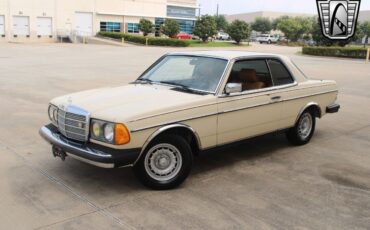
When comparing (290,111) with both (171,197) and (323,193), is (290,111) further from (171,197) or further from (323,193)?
(171,197)

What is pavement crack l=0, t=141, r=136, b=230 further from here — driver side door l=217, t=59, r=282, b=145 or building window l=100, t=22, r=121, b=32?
building window l=100, t=22, r=121, b=32

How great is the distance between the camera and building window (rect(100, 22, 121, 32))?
62000mm

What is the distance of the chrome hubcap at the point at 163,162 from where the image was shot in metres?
4.78

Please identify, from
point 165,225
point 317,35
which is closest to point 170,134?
point 165,225

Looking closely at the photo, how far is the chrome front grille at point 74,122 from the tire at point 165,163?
0.70m

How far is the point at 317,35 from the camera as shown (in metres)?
45.7

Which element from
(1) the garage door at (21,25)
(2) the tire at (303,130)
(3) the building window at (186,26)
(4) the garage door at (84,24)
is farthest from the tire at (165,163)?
(3) the building window at (186,26)

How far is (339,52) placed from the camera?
113 ft

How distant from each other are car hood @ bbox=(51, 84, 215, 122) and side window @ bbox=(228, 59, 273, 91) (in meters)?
0.71

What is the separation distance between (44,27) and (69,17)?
404cm

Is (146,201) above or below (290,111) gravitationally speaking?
below

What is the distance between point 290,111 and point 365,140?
192cm

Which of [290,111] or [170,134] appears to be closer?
[170,134]

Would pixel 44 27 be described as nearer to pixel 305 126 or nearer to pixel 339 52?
pixel 339 52
